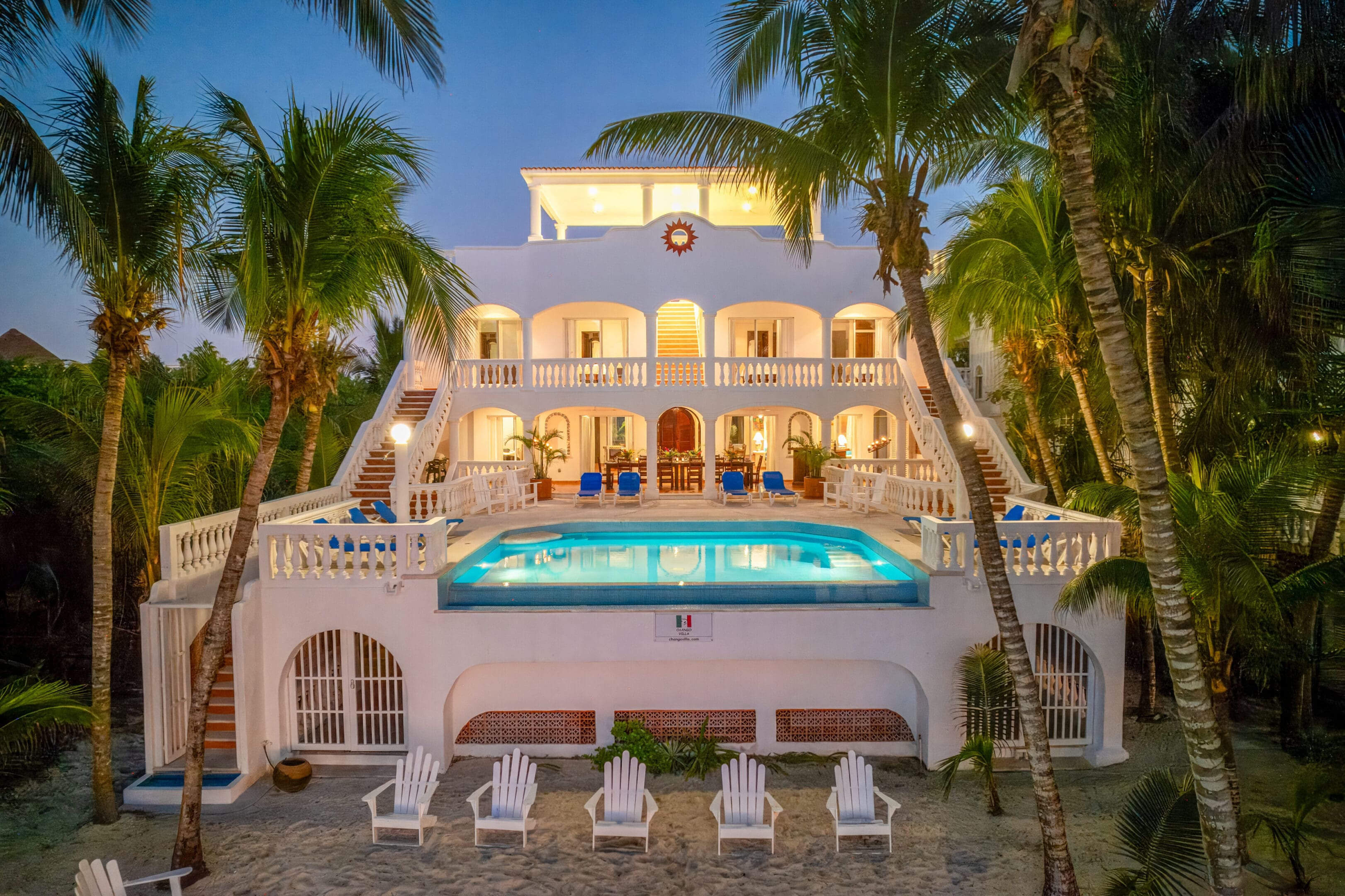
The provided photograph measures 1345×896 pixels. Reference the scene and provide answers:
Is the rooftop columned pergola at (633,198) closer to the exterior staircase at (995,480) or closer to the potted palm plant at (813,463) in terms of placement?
the potted palm plant at (813,463)

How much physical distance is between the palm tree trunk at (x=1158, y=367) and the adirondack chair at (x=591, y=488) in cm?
1167

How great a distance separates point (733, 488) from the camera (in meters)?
17.9

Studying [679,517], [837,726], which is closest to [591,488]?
[679,517]

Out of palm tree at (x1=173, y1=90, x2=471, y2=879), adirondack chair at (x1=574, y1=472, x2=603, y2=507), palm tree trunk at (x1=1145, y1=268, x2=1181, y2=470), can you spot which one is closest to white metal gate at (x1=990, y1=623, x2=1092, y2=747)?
palm tree trunk at (x1=1145, y1=268, x2=1181, y2=470)

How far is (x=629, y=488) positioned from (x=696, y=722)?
851 cm

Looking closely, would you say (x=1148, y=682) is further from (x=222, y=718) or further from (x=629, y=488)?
(x=222, y=718)

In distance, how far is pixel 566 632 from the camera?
346 inches

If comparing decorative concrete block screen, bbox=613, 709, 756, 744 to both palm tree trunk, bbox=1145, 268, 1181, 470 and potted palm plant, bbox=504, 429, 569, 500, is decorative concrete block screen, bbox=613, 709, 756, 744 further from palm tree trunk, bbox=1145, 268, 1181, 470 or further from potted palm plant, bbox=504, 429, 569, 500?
potted palm plant, bbox=504, 429, 569, 500

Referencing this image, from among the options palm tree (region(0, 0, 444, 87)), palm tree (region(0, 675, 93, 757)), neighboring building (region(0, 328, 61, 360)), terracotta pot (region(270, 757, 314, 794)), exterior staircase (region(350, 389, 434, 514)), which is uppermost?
neighboring building (region(0, 328, 61, 360))

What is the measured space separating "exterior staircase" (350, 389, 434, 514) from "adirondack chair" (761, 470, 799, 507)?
27.6 feet

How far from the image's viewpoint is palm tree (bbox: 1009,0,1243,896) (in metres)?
4.84

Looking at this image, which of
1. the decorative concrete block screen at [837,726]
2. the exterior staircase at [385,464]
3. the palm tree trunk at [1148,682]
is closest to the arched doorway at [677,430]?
the exterior staircase at [385,464]

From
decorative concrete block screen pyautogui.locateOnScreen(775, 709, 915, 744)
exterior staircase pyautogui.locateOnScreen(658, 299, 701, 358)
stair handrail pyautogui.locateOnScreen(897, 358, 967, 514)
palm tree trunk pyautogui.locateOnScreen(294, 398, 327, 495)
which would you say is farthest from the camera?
exterior staircase pyautogui.locateOnScreen(658, 299, 701, 358)

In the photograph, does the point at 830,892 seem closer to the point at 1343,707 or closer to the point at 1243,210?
the point at 1243,210
